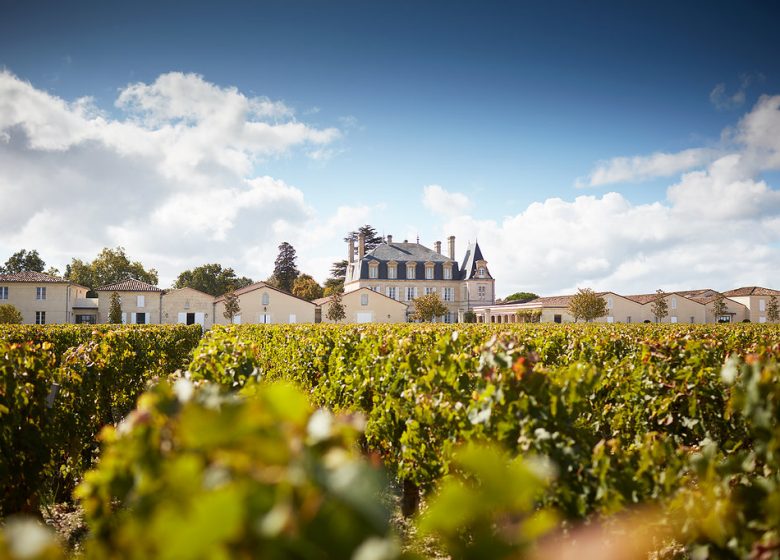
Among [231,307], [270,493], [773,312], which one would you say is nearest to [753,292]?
[773,312]

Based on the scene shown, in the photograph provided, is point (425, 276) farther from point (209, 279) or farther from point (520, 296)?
point (209, 279)

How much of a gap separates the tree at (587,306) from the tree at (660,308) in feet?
27.3

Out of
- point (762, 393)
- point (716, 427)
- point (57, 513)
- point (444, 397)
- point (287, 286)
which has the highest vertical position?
point (287, 286)

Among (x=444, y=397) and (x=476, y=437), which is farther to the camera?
(x=444, y=397)

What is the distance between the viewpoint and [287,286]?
8469 cm

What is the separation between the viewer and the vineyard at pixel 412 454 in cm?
89

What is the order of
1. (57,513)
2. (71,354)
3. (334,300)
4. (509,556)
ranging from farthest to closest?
(334,300) < (71,354) < (57,513) < (509,556)

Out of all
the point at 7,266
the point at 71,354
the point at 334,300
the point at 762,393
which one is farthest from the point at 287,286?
the point at 762,393

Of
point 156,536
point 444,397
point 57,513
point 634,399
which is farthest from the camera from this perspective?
point 57,513

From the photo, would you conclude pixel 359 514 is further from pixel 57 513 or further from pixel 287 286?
pixel 287 286

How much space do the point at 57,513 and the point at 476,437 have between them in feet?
20.4

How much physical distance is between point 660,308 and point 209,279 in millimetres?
61031

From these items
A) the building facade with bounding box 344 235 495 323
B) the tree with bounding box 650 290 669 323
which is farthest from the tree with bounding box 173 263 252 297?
the tree with bounding box 650 290 669 323

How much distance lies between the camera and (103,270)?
7388 cm
